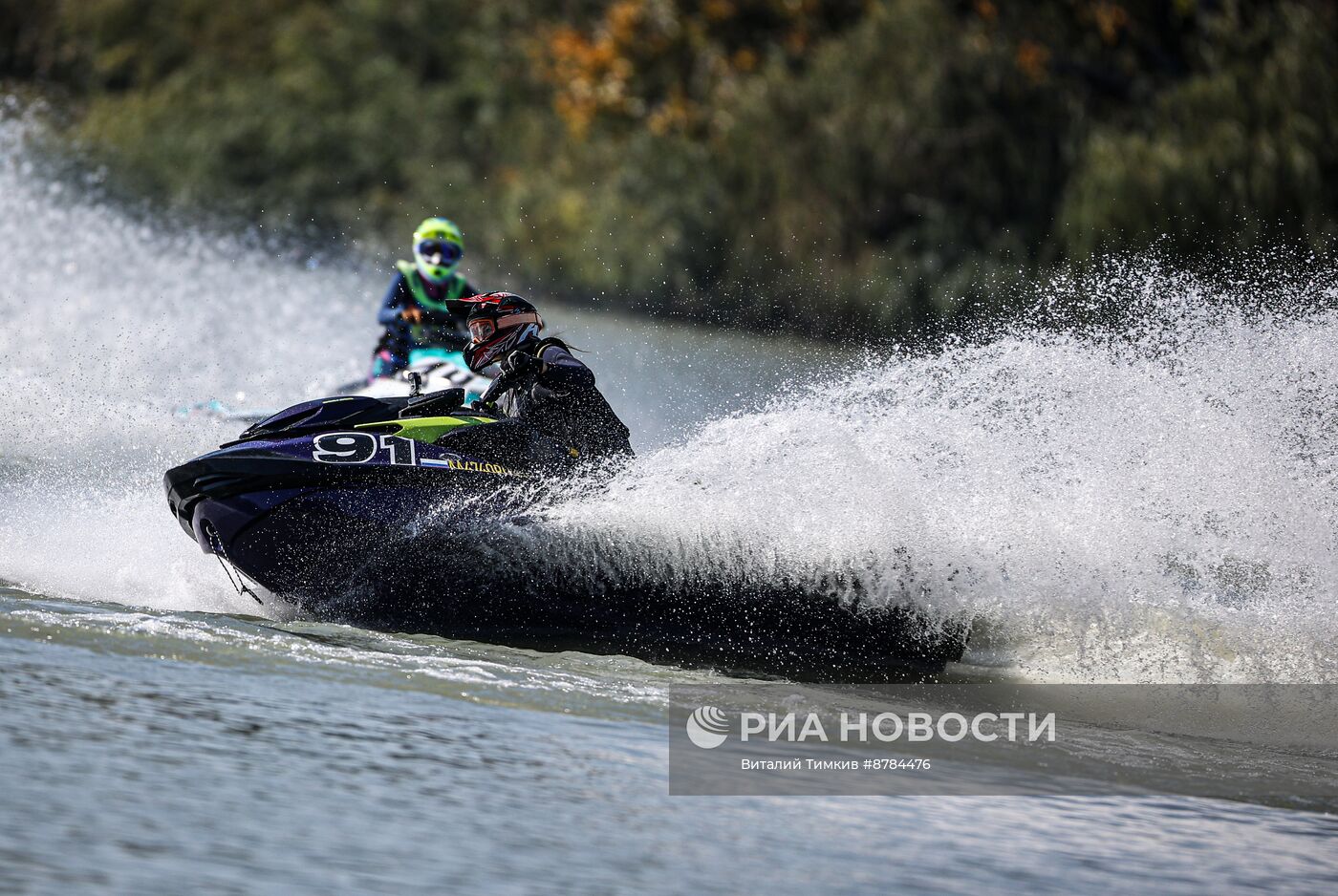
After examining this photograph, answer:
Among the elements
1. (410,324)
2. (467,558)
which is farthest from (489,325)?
(410,324)

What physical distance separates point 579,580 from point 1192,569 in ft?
9.54

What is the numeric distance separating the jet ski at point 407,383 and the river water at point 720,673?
0.17 metres

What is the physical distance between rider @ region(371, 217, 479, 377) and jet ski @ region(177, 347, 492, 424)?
0.09 meters

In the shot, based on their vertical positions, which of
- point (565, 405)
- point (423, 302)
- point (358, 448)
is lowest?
point (358, 448)

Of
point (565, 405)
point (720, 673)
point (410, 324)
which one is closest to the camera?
point (720, 673)

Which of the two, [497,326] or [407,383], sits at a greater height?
[407,383]

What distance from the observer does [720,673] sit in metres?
A: 7.11

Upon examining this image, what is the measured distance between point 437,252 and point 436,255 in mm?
24

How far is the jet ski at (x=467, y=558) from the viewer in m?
7.08

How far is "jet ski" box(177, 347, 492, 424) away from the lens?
36.3ft

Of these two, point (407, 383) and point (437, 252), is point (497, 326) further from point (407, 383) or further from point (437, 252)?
point (437, 252)

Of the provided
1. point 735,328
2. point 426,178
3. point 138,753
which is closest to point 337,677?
point 138,753

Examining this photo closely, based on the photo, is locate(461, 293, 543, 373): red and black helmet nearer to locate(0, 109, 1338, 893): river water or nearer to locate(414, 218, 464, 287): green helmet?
locate(0, 109, 1338, 893): river water

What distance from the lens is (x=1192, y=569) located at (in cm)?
796
